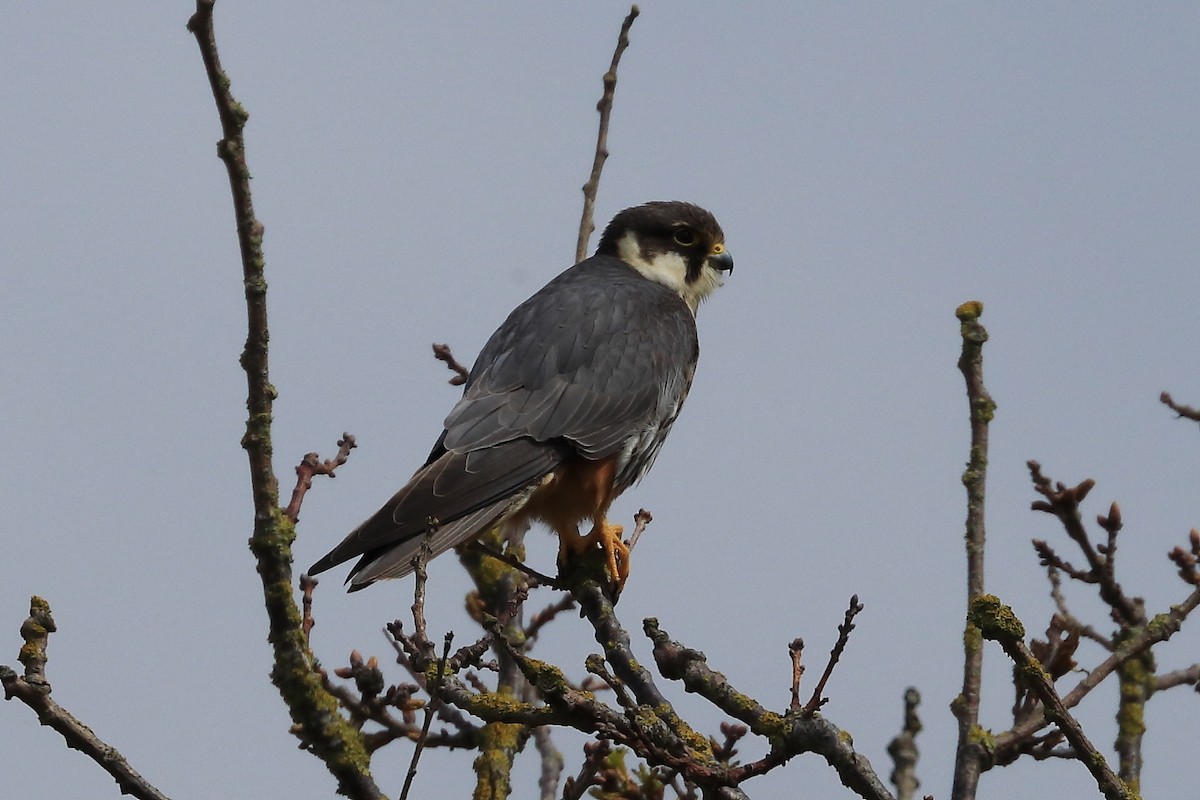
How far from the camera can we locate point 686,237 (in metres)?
5.80

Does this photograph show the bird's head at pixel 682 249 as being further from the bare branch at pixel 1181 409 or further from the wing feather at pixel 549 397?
the bare branch at pixel 1181 409

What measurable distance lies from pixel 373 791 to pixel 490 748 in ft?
3.05

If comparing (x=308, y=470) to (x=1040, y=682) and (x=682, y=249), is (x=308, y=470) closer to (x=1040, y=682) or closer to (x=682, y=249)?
(x=1040, y=682)

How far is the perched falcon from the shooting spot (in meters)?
4.21

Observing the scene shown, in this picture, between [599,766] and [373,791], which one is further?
[599,766]

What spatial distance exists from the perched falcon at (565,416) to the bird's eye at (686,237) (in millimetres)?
355

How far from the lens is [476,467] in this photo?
169 inches

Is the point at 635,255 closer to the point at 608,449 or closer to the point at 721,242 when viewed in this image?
the point at 721,242

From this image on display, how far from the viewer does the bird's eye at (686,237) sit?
579 cm

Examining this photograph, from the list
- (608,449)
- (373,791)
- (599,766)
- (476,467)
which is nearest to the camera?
(373,791)

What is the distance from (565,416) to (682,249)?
136cm

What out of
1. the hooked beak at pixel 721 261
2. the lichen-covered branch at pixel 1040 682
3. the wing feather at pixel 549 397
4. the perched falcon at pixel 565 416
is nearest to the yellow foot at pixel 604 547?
the perched falcon at pixel 565 416

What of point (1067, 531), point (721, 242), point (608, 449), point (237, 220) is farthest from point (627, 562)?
point (237, 220)

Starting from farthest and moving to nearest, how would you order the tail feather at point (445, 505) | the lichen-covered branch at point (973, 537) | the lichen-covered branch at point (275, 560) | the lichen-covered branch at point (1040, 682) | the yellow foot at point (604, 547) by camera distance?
the yellow foot at point (604, 547) < the tail feather at point (445, 505) < the lichen-covered branch at point (973, 537) < the lichen-covered branch at point (275, 560) < the lichen-covered branch at point (1040, 682)
